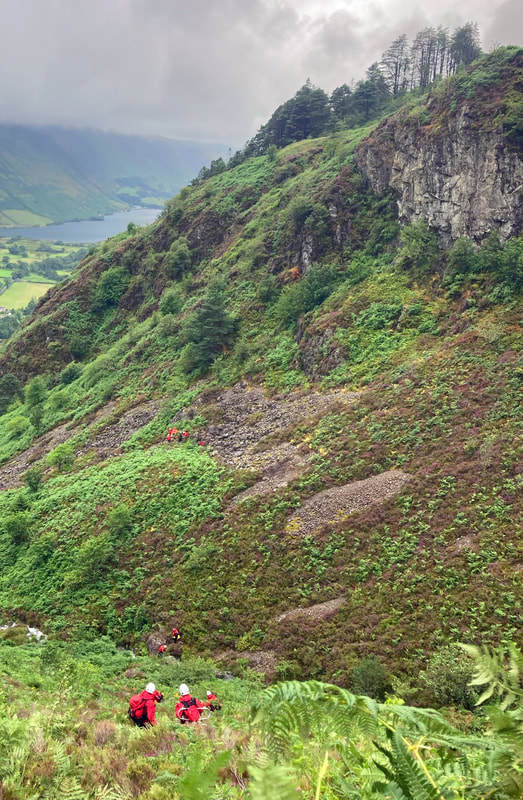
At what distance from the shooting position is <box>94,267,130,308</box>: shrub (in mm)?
52531

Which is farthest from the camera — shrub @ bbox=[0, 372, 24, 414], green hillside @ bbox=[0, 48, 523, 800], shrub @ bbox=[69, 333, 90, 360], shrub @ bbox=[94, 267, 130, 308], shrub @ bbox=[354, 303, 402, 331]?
shrub @ bbox=[94, 267, 130, 308]

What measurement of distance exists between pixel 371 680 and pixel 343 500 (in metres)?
8.11

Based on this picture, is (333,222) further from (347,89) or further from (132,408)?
(347,89)

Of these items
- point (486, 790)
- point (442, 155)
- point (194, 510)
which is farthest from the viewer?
point (442, 155)

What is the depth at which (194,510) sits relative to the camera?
21750mm

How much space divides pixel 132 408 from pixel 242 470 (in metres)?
14.5

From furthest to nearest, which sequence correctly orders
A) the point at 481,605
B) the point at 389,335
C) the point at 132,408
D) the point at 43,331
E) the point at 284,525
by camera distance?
1. the point at 43,331
2. the point at 132,408
3. the point at 389,335
4. the point at 284,525
5. the point at 481,605

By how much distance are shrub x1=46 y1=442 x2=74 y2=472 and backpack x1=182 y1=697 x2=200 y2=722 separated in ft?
82.7

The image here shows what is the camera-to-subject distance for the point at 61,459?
101 ft

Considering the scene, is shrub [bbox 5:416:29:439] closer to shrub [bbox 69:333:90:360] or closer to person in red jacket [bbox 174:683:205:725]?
shrub [bbox 69:333:90:360]

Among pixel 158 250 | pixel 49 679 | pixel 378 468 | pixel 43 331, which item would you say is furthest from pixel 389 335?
pixel 43 331

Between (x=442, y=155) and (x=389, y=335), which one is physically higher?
(x=442, y=155)

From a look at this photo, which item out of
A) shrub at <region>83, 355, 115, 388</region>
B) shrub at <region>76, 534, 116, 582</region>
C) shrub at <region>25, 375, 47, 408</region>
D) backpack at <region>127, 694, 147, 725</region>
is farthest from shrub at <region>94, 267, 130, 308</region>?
backpack at <region>127, 694, 147, 725</region>

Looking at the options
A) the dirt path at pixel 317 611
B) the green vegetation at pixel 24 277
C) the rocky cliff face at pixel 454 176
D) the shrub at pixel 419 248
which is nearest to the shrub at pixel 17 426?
the dirt path at pixel 317 611
